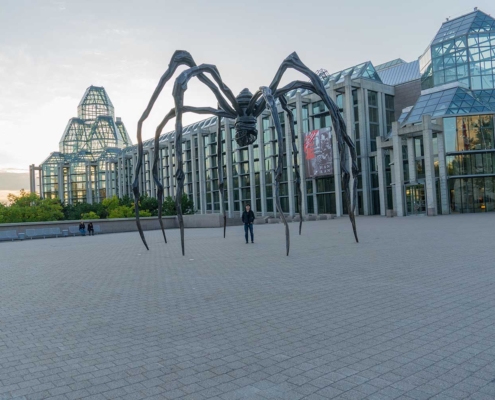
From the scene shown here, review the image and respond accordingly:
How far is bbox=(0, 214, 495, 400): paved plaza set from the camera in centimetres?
314

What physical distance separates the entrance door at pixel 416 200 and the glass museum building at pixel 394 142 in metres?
0.08

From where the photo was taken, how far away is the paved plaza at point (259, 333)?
10.3ft

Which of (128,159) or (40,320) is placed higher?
(128,159)

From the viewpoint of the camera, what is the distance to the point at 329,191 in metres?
47.0

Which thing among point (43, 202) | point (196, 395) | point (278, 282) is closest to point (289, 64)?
point (278, 282)

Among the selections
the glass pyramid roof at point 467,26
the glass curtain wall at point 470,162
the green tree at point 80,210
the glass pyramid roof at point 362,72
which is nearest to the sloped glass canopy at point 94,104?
the green tree at point 80,210

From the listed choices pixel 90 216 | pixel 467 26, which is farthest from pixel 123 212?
pixel 467 26

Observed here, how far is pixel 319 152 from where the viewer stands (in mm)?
44594

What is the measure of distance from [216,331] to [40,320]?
7.79 ft

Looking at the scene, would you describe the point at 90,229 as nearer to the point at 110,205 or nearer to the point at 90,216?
the point at 90,216

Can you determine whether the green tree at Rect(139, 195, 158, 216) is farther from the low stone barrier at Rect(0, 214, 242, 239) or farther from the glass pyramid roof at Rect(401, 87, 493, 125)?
the glass pyramid roof at Rect(401, 87, 493, 125)

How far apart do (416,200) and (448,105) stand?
8.29 meters

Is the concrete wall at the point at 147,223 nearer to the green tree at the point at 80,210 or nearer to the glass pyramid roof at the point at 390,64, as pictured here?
the green tree at the point at 80,210

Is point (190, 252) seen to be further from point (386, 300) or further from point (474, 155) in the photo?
point (474, 155)
